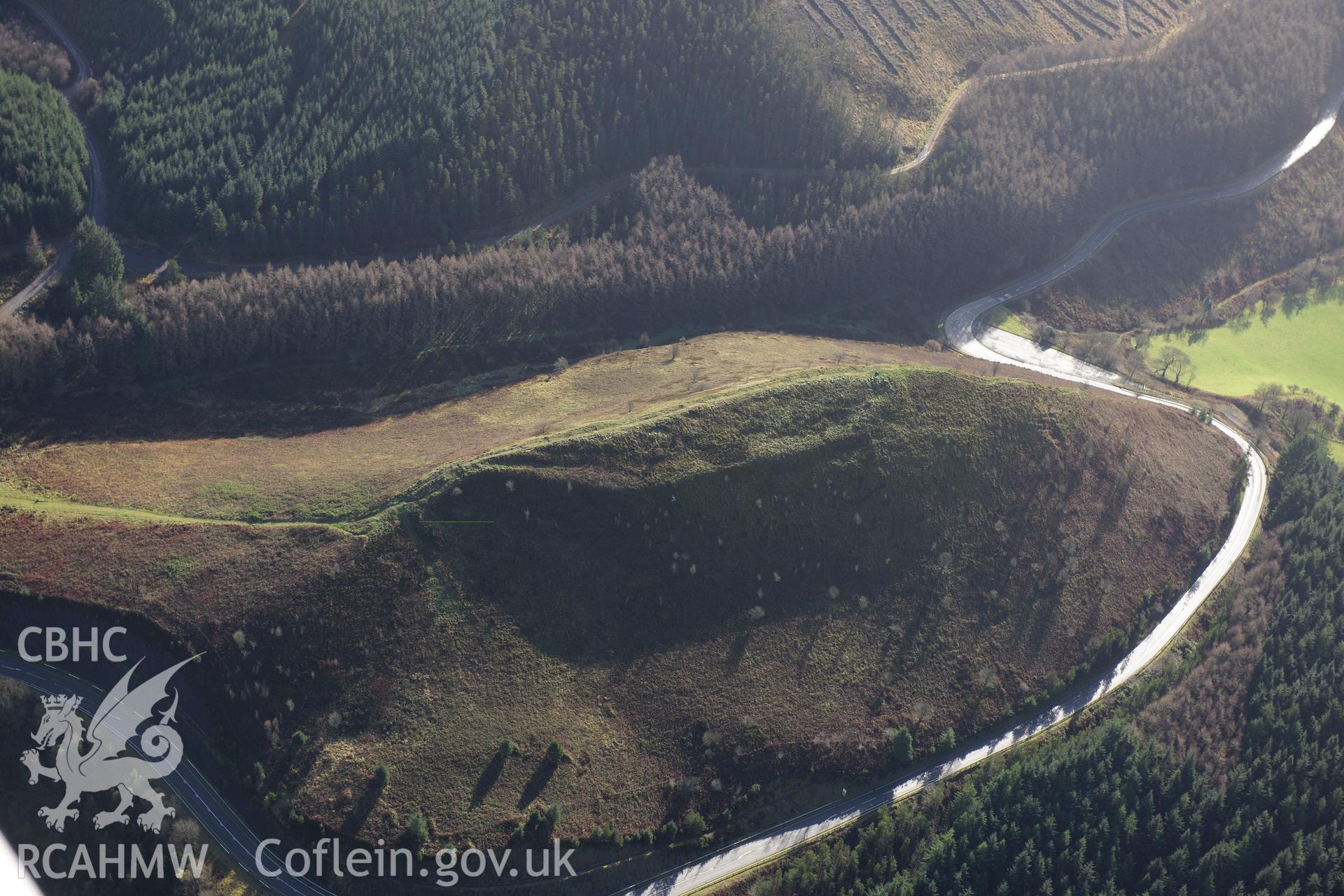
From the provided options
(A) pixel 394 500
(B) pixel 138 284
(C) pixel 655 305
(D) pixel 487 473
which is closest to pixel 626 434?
(D) pixel 487 473

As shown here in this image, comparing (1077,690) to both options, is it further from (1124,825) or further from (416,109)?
(416,109)

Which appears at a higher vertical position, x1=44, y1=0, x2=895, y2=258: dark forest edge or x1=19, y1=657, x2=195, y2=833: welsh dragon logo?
x1=44, y1=0, x2=895, y2=258: dark forest edge

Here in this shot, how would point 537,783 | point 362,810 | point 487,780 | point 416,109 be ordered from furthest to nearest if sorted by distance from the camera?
point 416,109 < point 537,783 < point 487,780 < point 362,810

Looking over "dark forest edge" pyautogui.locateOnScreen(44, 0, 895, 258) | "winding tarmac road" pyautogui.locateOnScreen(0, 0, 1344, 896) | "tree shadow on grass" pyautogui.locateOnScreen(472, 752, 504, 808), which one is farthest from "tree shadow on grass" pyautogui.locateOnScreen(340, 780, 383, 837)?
"dark forest edge" pyautogui.locateOnScreen(44, 0, 895, 258)

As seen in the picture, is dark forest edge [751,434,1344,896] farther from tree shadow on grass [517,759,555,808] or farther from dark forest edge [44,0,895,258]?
dark forest edge [44,0,895,258]

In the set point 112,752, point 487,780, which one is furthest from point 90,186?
point 487,780

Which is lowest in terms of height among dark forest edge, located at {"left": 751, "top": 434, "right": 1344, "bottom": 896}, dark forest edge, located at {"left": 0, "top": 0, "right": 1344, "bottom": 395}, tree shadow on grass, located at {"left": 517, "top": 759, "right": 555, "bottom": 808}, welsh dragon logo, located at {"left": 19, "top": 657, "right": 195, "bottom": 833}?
dark forest edge, located at {"left": 751, "top": 434, "right": 1344, "bottom": 896}
